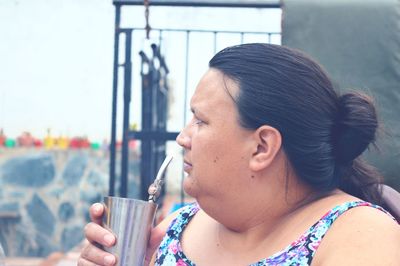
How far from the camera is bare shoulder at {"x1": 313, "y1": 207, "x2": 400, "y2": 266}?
3.63ft

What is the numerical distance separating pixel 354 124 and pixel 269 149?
200mm

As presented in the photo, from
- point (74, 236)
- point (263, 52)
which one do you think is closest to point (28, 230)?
point (74, 236)

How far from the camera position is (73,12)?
461cm

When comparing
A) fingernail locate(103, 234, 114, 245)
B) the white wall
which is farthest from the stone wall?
fingernail locate(103, 234, 114, 245)

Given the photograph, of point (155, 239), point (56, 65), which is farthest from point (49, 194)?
point (155, 239)

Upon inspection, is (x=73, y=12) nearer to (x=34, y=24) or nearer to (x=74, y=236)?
(x=34, y=24)

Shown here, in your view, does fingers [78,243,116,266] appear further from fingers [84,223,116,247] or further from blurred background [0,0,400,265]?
blurred background [0,0,400,265]

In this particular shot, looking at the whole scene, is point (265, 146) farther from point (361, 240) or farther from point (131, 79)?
point (131, 79)

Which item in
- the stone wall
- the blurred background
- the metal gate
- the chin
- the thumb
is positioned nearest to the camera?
the chin

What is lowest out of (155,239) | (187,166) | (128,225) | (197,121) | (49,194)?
(49,194)

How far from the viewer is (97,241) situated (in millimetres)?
1287

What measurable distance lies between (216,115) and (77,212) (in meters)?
4.86

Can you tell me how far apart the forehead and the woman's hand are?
335 millimetres

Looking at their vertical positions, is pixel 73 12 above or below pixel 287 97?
above
